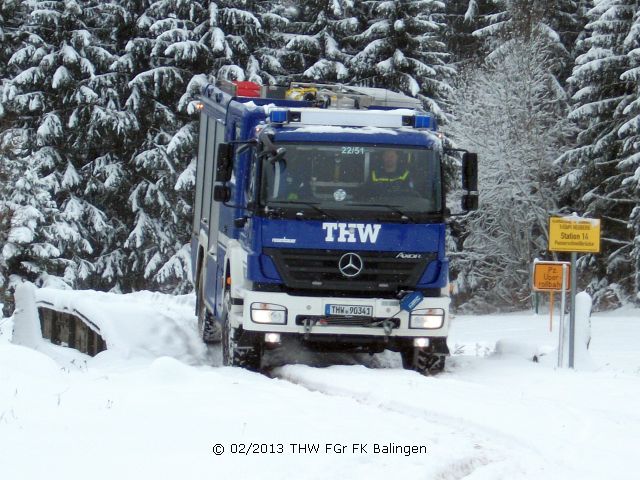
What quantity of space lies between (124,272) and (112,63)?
682 cm

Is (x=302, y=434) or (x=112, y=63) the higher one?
(x=112, y=63)

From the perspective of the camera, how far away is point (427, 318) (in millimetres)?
13547

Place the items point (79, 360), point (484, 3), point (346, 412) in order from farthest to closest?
1. point (484, 3)
2. point (79, 360)
3. point (346, 412)

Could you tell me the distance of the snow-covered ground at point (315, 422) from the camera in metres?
7.48

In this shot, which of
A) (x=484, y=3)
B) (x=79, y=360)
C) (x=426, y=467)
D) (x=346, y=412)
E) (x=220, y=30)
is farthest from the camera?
(x=484, y=3)

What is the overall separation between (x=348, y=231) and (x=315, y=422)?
423cm

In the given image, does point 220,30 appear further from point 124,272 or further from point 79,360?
point 79,360

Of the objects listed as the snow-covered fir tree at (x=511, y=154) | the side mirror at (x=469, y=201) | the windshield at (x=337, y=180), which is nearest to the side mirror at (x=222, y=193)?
the windshield at (x=337, y=180)

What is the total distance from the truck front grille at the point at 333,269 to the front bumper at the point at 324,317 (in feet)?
0.47

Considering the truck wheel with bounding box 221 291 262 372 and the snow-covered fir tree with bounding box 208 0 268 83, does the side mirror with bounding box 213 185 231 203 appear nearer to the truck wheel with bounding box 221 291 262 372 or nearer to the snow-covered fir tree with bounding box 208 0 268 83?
the truck wheel with bounding box 221 291 262 372

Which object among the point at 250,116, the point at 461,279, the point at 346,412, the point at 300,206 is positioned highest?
the point at 250,116

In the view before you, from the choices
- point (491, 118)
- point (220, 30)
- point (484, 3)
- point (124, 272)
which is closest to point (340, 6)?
point (220, 30)

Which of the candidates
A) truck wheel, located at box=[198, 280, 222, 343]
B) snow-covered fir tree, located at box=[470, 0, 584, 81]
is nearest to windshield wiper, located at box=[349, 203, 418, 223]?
truck wheel, located at box=[198, 280, 222, 343]

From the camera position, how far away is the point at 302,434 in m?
8.51
